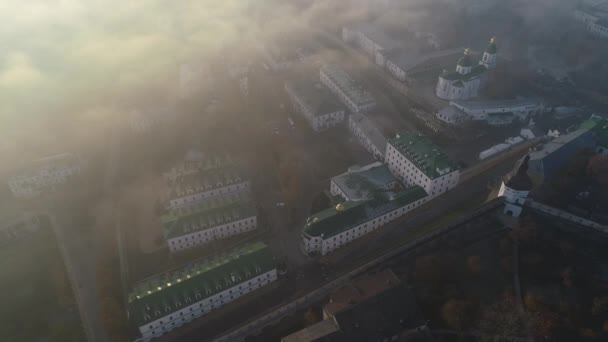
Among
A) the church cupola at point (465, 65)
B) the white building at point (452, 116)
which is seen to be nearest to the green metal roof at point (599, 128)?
the white building at point (452, 116)

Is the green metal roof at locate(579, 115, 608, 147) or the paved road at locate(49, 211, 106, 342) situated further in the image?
the green metal roof at locate(579, 115, 608, 147)

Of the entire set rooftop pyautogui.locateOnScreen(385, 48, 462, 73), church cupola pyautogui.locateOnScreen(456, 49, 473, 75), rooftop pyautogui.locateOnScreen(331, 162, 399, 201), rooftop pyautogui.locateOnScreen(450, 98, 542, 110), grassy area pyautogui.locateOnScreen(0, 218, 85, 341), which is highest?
church cupola pyautogui.locateOnScreen(456, 49, 473, 75)

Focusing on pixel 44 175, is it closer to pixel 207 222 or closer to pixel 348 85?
pixel 207 222

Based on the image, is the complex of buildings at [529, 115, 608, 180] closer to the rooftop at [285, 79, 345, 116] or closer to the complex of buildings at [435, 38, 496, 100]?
the complex of buildings at [435, 38, 496, 100]

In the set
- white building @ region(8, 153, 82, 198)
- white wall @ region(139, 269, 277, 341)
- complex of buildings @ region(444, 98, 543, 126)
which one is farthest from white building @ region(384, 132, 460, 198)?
white building @ region(8, 153, 82, 198)

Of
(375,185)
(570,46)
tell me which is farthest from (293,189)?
(570,46)

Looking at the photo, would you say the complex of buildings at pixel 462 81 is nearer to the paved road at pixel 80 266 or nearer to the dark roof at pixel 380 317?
the dark roof at pixel 380 317
